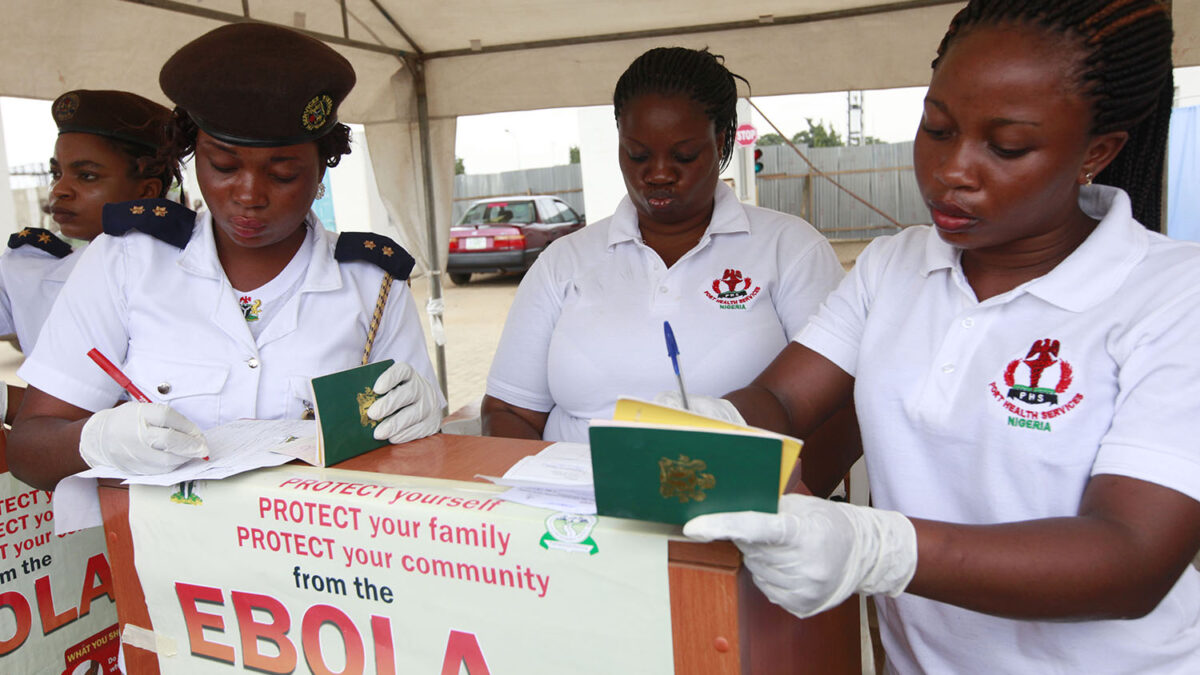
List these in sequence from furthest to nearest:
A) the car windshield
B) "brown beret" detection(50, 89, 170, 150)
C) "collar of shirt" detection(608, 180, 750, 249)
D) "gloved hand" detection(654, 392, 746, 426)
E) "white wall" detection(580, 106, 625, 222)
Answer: the car windshield < "white wall" detection(580, 106, 625, 222) < "brown beret" detection(50, 89, 170, 150) < "collar of shirt" detection(608, 180, 750, 249) < "gloved hand" detection(654, 392, 746, 426)

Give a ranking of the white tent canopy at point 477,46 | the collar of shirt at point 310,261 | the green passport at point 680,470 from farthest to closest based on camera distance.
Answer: the white tent canopy at point 477,46 < the collar of shirt at point 310,261 < the green passport at point 680,470

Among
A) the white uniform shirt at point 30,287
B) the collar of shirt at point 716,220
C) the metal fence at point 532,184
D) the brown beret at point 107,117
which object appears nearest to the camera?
the collar of shirt at point 716,220

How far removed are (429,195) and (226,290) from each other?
340cm

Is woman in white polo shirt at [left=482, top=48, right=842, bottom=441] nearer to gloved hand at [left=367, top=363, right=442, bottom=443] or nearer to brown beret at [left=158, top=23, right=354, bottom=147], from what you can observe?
gloved hand at [left=367, top=363, right=442, bottom=443]

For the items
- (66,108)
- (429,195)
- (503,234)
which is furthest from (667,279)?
(503,234)

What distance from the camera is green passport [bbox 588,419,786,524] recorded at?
0.74 metres

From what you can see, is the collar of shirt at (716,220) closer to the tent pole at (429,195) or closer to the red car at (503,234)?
the tent pole at (429,195)

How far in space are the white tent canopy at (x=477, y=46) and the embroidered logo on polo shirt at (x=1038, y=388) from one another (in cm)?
299

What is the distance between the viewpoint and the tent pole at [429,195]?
4.46 m

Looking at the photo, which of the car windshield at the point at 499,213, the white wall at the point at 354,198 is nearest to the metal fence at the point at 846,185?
the car windshield at the point at 499,213

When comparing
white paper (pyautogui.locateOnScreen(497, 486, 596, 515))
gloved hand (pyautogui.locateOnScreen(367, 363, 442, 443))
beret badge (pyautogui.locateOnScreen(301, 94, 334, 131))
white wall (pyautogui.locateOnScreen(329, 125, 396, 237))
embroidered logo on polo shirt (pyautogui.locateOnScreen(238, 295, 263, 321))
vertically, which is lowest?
white paper (pyautogui.locateOnScreen(497, 486, 596, 515))

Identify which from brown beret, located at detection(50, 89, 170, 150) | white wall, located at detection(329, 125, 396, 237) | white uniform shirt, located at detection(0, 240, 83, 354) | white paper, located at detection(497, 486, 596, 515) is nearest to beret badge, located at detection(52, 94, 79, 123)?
brown beret, located at detection(50, 89, 170, 150)

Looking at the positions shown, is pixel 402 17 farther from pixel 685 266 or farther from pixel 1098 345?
pixel 1098 345

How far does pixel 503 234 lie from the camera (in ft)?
44.3
